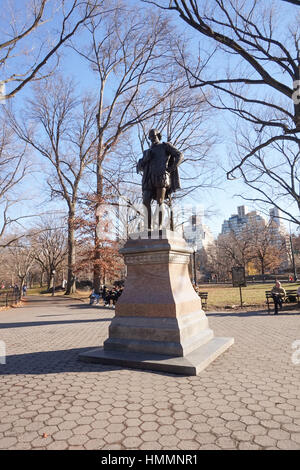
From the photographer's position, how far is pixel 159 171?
616 centimetres

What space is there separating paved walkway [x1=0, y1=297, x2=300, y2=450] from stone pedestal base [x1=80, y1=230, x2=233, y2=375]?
10.8 inches

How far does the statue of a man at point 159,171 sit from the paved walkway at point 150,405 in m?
3.19

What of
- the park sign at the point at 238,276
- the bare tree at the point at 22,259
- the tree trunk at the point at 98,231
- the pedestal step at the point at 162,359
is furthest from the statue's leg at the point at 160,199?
the bare tree at the point at 22,259

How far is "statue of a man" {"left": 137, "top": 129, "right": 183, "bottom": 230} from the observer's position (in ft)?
20.3

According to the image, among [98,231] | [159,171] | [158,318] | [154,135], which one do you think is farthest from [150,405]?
[98,231]

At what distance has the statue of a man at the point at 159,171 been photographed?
243 inches

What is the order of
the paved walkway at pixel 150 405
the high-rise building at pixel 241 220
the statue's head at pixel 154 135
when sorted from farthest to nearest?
the high-rise building at pixel 241 220
the statue's head at pixel 154 135
the paved walkway at pixel 150 405

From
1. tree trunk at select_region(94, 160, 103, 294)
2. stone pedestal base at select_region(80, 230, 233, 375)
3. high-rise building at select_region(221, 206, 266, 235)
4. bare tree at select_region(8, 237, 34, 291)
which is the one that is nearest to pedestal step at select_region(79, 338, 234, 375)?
stone pedestal base at select_region(80, 230, 233, 375)

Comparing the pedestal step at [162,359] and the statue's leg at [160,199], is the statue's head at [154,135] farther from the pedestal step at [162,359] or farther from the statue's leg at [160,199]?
the pedestal step at [162,359]

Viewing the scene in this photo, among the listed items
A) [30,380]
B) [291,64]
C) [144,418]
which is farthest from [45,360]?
[291,64]

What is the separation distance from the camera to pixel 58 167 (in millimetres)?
27062

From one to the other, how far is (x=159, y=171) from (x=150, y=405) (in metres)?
4.50
